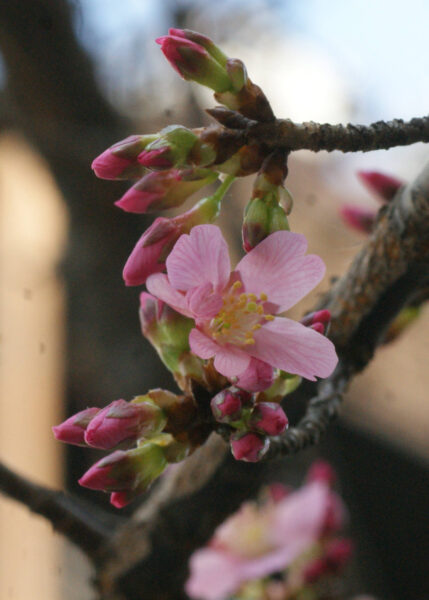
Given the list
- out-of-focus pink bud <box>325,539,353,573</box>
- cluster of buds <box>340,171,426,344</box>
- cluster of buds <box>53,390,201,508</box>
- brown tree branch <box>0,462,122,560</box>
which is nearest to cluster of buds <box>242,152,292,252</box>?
cluster of buds <box>53,390,201,508</box>

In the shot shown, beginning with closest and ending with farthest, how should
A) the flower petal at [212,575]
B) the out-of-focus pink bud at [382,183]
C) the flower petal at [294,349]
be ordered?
the flower petal at [294,349], the out-of-focus pink bud at [382,183], the flower petal at [212,575]

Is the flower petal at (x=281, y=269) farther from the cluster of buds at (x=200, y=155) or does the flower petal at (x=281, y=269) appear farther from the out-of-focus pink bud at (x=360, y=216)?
the out-of-focus pink bud at (x=360, y=216)

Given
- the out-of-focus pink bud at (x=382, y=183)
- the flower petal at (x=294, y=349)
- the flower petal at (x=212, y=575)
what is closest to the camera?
the flower petal at (x=294, y=349)

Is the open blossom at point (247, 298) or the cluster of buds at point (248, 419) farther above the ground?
the open blossom at point (247, 298)

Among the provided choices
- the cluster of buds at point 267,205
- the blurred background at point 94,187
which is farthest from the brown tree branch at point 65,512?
the cluster of buds at point 267,205

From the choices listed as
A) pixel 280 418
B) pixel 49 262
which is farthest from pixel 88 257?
pixel 280 418

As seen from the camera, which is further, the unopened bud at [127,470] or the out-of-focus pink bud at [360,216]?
the out-of-focus pink bud at [360,216]

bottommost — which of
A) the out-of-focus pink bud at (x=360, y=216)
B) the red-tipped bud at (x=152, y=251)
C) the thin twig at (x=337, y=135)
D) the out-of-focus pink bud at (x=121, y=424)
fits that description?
the out-of-focus pink bud at (x=121, y=424)
